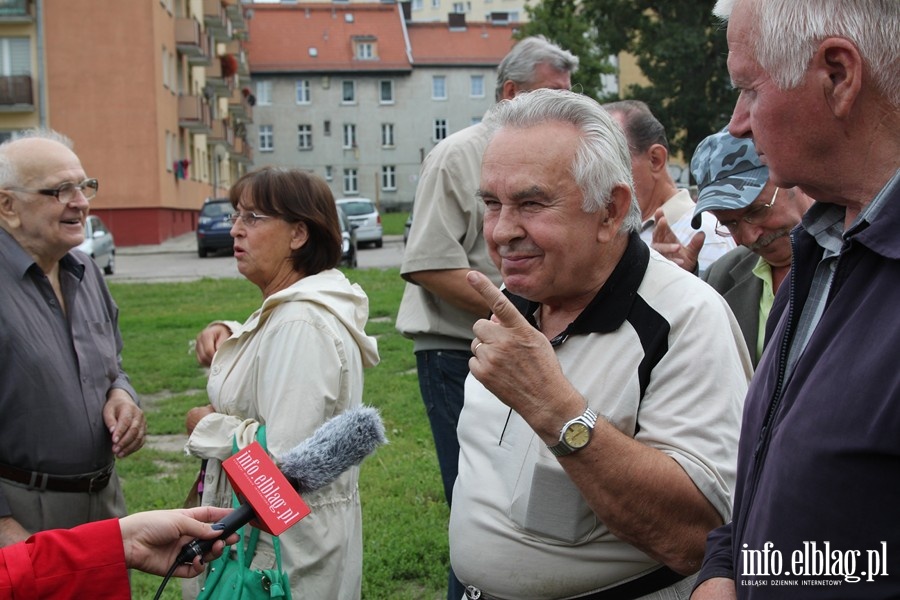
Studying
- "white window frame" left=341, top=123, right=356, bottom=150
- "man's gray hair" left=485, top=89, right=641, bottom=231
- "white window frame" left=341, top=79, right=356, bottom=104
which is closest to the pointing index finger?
"man's gray hair" left=485, top=89, right=641, bottom=231

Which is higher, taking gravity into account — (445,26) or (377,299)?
(445,26)

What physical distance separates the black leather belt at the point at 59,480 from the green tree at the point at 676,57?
27.6 metres

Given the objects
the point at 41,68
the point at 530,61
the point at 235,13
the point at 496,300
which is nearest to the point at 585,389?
the point at 496,300

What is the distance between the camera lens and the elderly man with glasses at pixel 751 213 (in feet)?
10.7

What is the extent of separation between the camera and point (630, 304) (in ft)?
7.98

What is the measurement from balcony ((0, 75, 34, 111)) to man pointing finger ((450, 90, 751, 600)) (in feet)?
110

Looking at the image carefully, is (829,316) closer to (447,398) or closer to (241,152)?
(447,398)

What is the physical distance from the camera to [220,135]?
48625 mm

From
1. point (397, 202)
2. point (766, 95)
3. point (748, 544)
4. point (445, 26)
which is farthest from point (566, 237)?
point (445, 26)

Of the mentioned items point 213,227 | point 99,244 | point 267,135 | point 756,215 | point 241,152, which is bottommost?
point 99,244

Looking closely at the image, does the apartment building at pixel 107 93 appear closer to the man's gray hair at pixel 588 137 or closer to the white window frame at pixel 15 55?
the white window frame at pixel 15 55

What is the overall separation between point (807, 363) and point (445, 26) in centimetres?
7508

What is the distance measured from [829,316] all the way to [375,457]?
19.5 feet

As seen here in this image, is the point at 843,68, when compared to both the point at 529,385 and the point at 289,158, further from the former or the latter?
the point at 289,158
